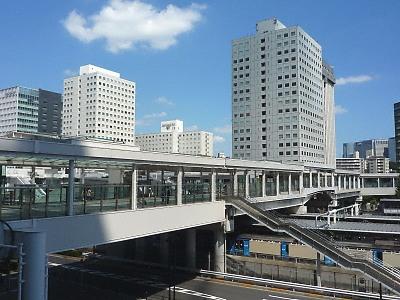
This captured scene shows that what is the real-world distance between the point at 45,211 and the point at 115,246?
91.0 ft

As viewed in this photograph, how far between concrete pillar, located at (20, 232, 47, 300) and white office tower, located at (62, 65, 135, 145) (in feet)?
562

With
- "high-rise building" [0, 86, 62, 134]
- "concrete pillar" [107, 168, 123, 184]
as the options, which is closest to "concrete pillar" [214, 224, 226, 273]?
"concrete pillar" [107, 168, 123, 184]

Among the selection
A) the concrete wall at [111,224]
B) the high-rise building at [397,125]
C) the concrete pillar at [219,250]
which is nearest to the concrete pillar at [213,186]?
the concrete wall at [111,224]

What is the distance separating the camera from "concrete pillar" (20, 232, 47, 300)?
13.8m

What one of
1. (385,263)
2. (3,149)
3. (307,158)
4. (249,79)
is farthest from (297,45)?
(3,149)

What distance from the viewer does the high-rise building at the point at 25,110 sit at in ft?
552

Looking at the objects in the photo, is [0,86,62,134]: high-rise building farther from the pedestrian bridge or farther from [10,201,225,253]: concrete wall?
[10,201,225,253]: concrete wall

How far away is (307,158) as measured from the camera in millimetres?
131500

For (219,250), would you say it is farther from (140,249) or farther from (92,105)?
(92,105)

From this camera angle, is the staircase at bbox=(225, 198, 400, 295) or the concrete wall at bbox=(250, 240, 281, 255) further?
the concrete wall at bbox=(250, 240, 281, 255)

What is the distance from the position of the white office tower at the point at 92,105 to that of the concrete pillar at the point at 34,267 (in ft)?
562

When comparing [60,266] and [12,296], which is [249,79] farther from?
[12,296]

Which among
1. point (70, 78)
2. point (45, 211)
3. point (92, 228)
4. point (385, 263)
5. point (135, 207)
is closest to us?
point (45, 211)

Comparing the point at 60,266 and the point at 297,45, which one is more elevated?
the point at 297,45
